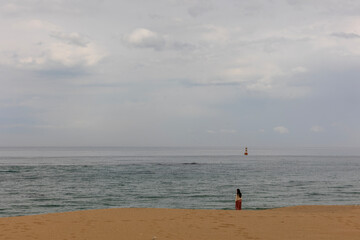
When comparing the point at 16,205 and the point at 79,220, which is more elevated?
the point at 79,220

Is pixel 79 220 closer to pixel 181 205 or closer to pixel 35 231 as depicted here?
pixel 35 231

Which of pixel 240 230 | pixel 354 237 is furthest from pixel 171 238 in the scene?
pixel 354 237

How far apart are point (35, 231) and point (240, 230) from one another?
6713mm

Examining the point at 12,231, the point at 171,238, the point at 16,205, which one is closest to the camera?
the point at 171,238

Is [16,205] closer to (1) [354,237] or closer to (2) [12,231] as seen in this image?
(2) [12,231]

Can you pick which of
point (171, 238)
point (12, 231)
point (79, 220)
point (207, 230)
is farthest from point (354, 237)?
point (12, 231)

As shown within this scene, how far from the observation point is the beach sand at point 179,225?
11562 mm

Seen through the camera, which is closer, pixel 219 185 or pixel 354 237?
pixel 354 237

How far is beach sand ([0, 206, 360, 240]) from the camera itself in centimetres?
1156

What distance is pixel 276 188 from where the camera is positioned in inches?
1384

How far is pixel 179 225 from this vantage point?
42.7 feet

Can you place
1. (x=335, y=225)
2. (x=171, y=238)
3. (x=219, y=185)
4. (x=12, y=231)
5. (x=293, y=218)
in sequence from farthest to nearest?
(x=219, y=185)
(x=293, y=218)
(x=335, y=225)
(x=12, y=231)
(x=171, y=238)

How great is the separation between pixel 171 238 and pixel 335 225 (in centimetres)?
620

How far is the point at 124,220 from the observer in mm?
13922
